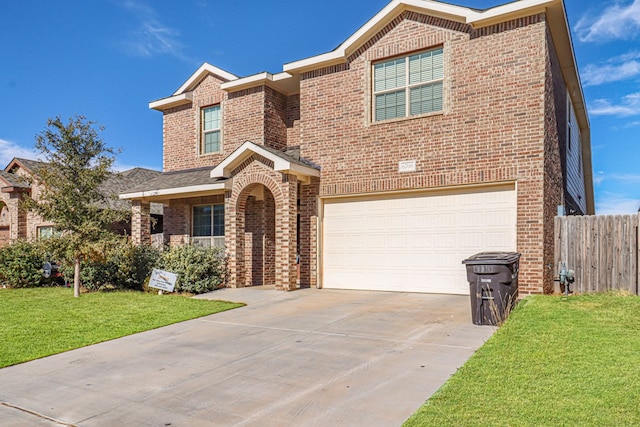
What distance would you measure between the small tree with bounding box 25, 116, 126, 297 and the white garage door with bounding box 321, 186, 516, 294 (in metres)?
6.46

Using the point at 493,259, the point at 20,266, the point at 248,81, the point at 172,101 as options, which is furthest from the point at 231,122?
the point at 493,259

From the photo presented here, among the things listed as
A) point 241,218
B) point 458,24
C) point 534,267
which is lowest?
point 534,267

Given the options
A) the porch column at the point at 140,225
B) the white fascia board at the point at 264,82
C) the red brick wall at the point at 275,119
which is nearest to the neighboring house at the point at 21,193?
the porch column at the point at 140,225

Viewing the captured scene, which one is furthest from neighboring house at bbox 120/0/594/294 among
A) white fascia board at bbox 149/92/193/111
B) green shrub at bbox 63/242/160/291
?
white fascia board at bbox 149/92/193/111

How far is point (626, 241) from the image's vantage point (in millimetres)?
9836

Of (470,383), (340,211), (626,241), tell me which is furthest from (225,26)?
(470,383)

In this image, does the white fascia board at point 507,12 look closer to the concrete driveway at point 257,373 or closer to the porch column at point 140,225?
the concrete driveway at point 257,373

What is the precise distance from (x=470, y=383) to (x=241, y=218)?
9.79 meters

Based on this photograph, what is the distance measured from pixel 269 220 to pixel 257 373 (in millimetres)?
9202

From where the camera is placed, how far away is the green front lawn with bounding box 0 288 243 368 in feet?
24.4

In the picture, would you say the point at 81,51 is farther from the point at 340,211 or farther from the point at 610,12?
the point at 610,12

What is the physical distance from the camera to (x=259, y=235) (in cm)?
1444

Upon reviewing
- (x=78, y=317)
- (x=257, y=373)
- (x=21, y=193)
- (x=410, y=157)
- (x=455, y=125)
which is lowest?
(x=78, y=317)

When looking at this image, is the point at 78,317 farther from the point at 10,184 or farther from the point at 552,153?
the point at 10,184
